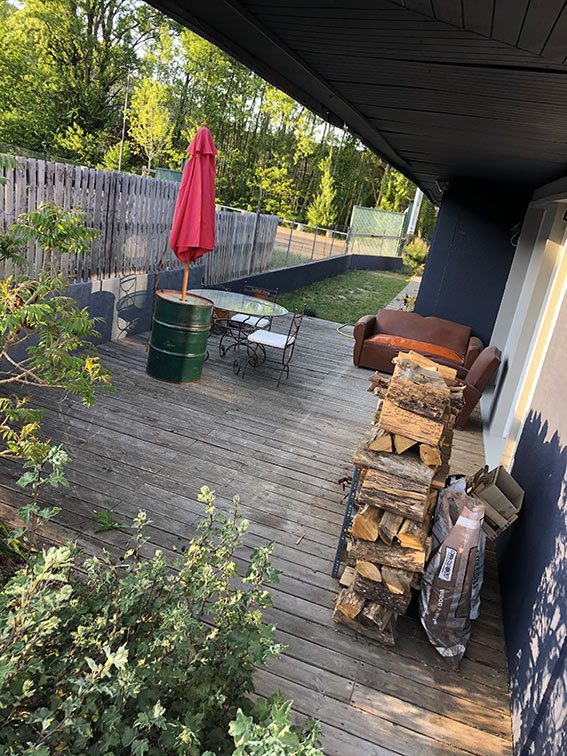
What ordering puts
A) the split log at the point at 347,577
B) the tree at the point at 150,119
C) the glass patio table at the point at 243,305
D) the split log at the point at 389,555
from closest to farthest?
the split log at the point at 389,555, the split log at the point at 347,577, the glass patio table at the point at 243,305, the tree at the point at 150,119

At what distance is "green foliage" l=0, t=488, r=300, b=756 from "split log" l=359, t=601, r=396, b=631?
136 centimetres

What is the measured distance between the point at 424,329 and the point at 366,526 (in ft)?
20.8

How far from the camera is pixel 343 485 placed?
469 cm

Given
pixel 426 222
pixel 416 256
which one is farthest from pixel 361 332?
pixel 426 222

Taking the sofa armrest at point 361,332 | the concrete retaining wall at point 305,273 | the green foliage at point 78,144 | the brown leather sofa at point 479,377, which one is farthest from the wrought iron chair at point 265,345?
the green foliage at point 78,144

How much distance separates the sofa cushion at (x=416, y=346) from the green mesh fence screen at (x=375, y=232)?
46.5ft

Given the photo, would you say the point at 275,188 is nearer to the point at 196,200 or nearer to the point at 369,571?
the point at 196,200

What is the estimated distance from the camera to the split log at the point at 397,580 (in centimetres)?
317

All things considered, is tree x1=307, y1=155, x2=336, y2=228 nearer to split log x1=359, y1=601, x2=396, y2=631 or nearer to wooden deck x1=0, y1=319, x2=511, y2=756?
wooden deck x1=0, y1=319, x2=511, y2=756

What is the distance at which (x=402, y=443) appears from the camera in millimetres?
3389

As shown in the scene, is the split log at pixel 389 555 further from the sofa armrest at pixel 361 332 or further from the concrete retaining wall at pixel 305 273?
the concrete retaining wall at pixel 305 273

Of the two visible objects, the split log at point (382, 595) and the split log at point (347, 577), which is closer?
the split log at point (382, 595)

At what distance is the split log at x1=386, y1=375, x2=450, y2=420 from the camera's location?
3.31m

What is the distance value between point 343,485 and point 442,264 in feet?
21.0
